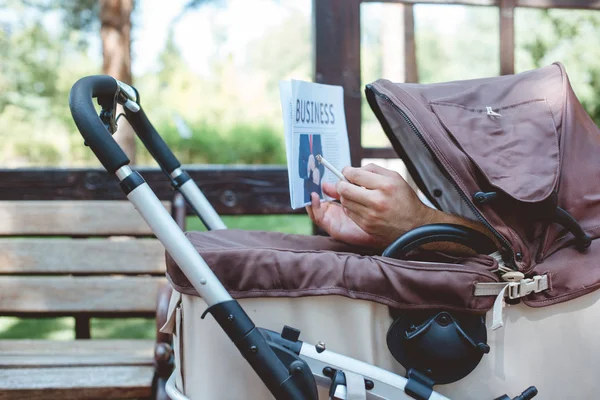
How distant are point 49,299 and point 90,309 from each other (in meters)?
0.17

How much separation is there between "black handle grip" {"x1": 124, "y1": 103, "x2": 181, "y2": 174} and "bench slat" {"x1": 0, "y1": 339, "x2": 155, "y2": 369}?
2.48 ft

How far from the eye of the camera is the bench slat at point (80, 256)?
249 centimetres

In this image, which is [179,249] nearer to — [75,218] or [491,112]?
[491,112]

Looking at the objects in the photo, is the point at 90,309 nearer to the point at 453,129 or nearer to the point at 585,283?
the point at 453,129

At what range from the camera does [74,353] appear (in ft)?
7.25

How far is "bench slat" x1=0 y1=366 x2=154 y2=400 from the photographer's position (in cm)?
185

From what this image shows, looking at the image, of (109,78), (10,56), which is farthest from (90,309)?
(10,56)

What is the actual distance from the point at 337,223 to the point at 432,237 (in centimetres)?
44

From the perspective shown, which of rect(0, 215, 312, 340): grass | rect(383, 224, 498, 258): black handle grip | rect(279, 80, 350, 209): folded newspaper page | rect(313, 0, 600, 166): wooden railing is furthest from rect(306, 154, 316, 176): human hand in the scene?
rect(0, 215, 312, 340): grass

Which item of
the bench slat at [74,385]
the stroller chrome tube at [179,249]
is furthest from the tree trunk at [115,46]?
the stroller chrome tube at [179,249]

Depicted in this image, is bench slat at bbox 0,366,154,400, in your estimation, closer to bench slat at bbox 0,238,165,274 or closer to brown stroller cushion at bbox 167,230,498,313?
bench slat at bbox 0,238,165,274

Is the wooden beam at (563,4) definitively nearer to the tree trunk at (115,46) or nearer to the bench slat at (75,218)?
the bench slat at (75,218)

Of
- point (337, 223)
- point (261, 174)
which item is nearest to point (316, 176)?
point (337, 223)

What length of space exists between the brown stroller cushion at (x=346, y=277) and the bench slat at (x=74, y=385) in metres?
0.81
